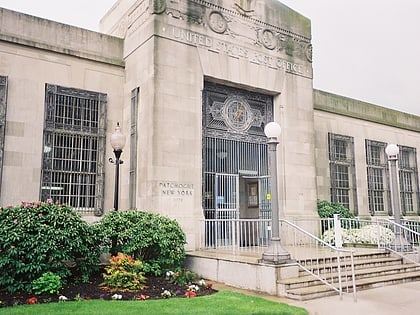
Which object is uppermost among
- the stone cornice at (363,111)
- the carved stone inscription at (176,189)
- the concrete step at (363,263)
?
the stone cornice at (363,111)

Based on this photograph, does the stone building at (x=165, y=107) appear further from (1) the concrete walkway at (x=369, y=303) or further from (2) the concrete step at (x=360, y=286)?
(1) the concrete walkway at (x=369, y=303)

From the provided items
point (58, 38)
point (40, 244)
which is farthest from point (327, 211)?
point (58, 38)

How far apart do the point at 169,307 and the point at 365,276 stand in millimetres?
5258

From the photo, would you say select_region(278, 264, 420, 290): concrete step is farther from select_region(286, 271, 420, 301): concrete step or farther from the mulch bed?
the mulch bed

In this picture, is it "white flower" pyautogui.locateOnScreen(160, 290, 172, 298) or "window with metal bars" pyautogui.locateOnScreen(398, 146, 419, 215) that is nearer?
"white flower" pyautogui.locateOnScreen(160, 290, 172, 298)

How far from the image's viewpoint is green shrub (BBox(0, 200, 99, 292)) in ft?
26.4

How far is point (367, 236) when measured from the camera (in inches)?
529

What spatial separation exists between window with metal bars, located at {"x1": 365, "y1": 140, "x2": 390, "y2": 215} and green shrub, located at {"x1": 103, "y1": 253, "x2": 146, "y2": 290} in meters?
14.1

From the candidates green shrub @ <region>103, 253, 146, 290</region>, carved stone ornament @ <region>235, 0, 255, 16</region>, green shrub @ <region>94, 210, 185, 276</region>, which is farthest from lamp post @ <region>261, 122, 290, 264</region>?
carved stone ornament @ <region>235, 0, 255, 16</region>

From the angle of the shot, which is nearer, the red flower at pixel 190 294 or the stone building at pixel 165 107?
the red flower at pixel 190 294

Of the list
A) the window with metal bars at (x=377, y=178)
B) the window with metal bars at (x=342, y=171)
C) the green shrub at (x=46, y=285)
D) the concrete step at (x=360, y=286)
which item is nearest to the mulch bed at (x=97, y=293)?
the green shrub at (x=46, y=285)

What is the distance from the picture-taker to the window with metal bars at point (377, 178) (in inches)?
787

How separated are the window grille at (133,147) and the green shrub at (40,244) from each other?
116 inches

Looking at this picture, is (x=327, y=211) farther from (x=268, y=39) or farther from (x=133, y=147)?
(x=133, y=147)
